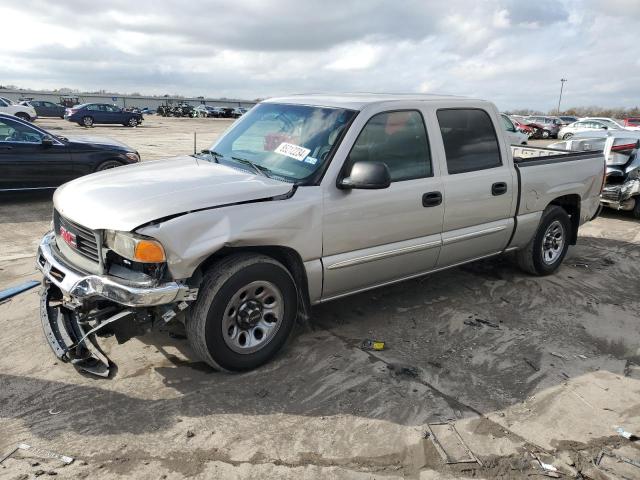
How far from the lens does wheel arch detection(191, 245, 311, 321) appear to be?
11.4ft

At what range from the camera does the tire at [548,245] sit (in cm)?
575

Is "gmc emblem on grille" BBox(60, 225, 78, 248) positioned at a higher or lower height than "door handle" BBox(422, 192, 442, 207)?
lower

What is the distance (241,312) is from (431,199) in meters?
1.88

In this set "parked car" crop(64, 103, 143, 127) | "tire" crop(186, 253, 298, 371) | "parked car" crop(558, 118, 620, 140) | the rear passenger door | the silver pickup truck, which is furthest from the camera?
"parked car" crop(64, 103, 143, 127)

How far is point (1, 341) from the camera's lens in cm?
403

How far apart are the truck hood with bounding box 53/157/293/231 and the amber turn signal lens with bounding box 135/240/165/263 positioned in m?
0.12

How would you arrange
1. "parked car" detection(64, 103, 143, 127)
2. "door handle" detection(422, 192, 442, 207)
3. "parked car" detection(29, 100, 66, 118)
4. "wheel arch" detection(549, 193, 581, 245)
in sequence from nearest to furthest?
"door handle" detection(422, 192, 442, 207) < "wheel arch" detection(549, 193, 581, 245) < "parked car" detection(64, 103, 143, 127) < "parked car" detection(29, 100, 66, 118)

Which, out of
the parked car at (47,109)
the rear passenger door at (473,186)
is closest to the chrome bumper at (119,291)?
the rear passenger door at (473,186)

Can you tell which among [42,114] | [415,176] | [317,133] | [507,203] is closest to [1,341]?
[317,133]

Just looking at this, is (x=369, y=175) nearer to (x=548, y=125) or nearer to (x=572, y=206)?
(x=572, y=206)

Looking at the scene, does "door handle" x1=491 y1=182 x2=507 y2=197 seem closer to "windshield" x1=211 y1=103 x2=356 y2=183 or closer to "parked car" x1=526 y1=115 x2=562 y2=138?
"windshield" x1=211 y1=103 x2=356 y2=183

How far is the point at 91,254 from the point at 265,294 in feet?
3.87

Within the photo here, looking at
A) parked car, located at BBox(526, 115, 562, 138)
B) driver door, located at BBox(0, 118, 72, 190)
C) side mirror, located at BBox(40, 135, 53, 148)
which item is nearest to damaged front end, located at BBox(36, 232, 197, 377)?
driver door, located at BBox(0, 118, 72, 190)

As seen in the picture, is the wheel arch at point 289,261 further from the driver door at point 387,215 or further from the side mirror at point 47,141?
the side mirror at point 47,141
